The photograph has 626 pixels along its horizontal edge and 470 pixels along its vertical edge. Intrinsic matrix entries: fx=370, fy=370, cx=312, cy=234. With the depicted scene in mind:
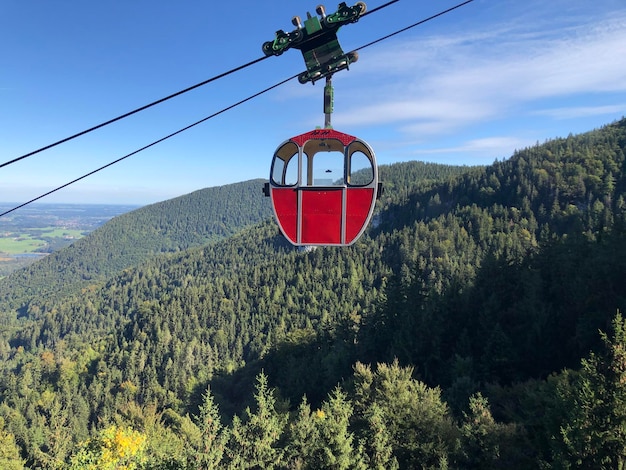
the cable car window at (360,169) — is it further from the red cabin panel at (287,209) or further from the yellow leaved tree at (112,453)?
the yellow leaved tree at (112,453)

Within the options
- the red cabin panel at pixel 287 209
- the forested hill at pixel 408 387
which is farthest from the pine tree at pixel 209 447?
the red cabin panel at pixel 287 209

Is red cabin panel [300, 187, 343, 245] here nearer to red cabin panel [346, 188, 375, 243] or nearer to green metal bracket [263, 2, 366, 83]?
red cabin panel [346, 188, 375, 243]

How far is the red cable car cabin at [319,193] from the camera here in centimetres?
1073

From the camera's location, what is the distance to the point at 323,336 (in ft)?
260

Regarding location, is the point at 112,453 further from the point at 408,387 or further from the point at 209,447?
the point at 408,387

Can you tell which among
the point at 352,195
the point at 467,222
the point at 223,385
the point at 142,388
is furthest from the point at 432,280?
the point at 352,195

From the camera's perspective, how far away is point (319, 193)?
1101 centimetres

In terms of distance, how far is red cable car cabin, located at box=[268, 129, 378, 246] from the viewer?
1073 centimetres

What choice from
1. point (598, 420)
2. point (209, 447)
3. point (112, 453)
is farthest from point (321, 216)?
point (112, 453)

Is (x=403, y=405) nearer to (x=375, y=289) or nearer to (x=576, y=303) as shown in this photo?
(x=576, y=303)

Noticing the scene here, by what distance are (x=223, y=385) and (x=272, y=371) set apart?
1554 centimetres

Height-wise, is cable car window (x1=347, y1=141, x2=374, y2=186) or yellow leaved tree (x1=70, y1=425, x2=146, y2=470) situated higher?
cable car window (x1=347, y1=141, x2=374, y2=186)

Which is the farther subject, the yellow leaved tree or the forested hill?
the yellow leaved tree

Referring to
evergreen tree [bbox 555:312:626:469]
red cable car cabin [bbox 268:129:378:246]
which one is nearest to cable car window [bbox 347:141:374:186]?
red cable car cabin [bbox 268:129:378:246]
